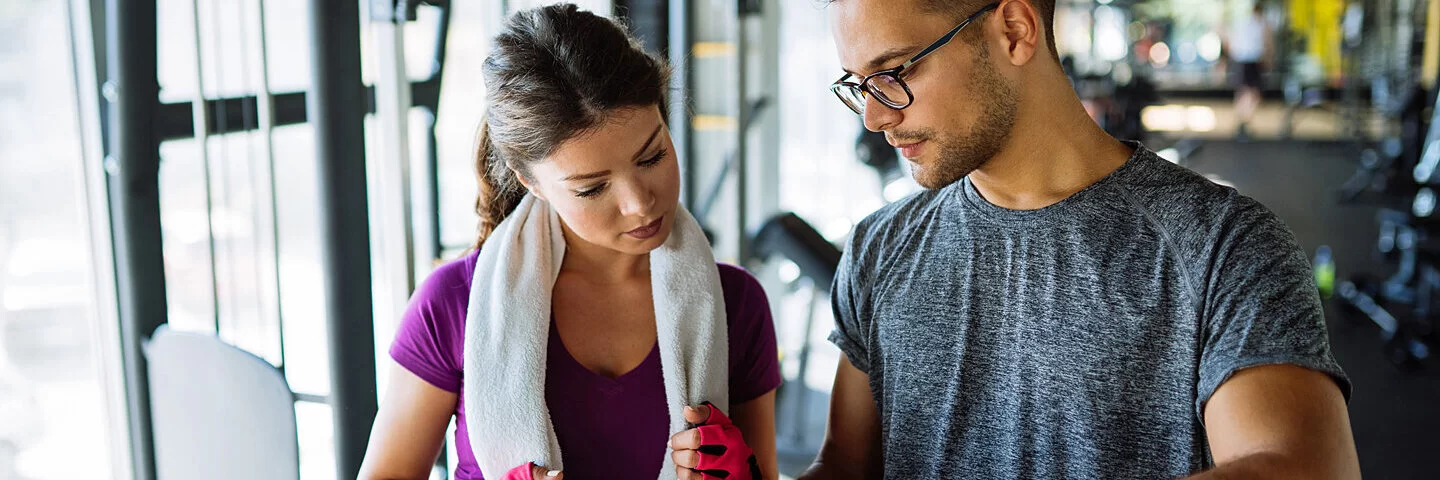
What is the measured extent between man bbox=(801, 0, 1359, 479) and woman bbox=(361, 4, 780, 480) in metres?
0.26

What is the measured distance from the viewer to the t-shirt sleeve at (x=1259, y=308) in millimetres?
1107

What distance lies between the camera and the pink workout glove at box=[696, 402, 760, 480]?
1346 mm

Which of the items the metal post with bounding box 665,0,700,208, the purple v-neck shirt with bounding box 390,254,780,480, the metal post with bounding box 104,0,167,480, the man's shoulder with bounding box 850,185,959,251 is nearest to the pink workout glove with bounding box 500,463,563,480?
the purple v-neck shirt with bounding box 390,254,780,480

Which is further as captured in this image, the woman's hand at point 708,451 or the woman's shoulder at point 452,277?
the woman's shoulder at point 452,277

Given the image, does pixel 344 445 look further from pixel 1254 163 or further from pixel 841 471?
pixel 1254 163

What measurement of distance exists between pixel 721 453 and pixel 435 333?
0.43 m

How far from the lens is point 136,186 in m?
1.88

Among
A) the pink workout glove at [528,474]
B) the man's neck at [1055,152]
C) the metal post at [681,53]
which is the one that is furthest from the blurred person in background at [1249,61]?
the pink workout glove at [528,474]

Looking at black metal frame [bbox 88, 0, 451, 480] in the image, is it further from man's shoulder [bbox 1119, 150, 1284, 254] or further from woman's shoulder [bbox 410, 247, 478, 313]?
man's shoulder [bbox 1119, 150, 1284, 254]

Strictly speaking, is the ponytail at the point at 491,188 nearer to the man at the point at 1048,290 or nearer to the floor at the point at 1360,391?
the man at the point at 1048,290

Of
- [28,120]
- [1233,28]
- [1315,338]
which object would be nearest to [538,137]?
[1315,338]

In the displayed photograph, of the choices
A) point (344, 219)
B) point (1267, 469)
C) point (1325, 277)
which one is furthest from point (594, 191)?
point (1325, 277)

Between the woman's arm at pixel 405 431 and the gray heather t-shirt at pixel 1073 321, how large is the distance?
57 centimetres

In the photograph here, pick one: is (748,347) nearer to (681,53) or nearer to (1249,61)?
(681,53)
